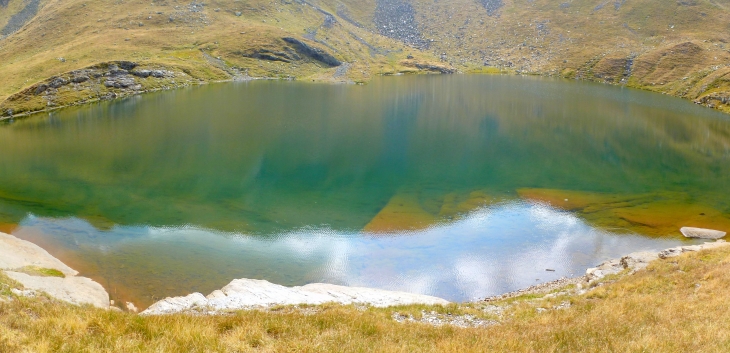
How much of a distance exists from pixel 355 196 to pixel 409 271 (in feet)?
43.5

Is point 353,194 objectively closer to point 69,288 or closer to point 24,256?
point 69,288

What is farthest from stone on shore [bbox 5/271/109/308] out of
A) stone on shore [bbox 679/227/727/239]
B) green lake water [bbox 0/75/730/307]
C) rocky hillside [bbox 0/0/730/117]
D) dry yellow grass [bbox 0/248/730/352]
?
rocky hillside [bbox 0/0/730/117]

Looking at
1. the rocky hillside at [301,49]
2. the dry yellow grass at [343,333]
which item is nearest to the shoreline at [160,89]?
the rocky hillside at [301,49]

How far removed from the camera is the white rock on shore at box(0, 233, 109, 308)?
20.9m

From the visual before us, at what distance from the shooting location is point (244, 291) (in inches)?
876

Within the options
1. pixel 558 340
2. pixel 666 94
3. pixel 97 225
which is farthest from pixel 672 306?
pixel 666 94

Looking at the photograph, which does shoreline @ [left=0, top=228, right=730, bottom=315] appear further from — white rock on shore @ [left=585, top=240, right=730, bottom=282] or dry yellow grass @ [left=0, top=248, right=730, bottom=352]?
dry yellow grass @ [left=0, top=248, right=730, bottom=352]

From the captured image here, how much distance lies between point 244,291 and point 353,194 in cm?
1958

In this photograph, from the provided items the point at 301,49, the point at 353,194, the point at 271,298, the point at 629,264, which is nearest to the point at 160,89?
the point at 301,49

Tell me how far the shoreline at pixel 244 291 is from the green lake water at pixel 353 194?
66.7 inches

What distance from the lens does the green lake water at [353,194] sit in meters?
28.7

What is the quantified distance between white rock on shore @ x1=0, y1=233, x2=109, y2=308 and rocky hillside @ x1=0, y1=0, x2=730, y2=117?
71.5 meters

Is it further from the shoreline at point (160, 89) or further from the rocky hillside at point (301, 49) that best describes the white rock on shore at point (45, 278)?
the rocky hillside at point (301, 49)

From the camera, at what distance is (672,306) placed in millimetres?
14766
